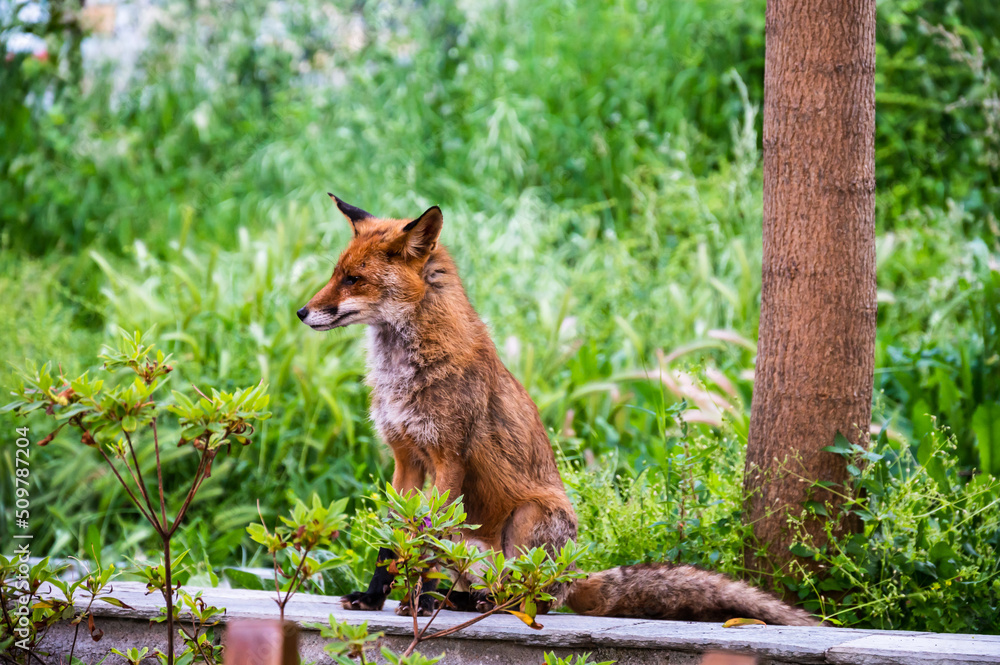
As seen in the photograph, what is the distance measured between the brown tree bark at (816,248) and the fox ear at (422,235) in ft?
3.82

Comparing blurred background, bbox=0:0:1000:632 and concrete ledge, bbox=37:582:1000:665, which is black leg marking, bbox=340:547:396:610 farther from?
blurred background, bbox=0:0:1000:632

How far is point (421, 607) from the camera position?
2750 millimetres

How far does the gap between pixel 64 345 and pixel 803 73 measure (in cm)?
446

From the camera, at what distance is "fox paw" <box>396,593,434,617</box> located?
106 inches

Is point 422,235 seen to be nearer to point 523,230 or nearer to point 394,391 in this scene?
point 394,391

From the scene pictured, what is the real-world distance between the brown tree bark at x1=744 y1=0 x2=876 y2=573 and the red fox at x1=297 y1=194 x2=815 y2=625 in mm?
479

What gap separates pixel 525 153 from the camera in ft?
27.1

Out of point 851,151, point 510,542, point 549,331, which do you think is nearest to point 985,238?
point 549,331

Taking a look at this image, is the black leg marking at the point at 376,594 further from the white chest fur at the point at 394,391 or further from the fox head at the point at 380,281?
the fox head at the point at 380,281

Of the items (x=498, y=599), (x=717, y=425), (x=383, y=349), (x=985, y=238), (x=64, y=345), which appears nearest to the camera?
(x=498, y=599)

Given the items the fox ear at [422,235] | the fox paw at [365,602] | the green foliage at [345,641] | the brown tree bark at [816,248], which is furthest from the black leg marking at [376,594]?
the brown tree bark at [816,248]

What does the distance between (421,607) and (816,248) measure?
1748mm

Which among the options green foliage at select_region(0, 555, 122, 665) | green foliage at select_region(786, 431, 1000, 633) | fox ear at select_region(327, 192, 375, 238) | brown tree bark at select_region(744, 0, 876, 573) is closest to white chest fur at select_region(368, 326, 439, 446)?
fox ear at select_region(327, 192, 375, 238)

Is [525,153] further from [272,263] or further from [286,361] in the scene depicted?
[286,361]
